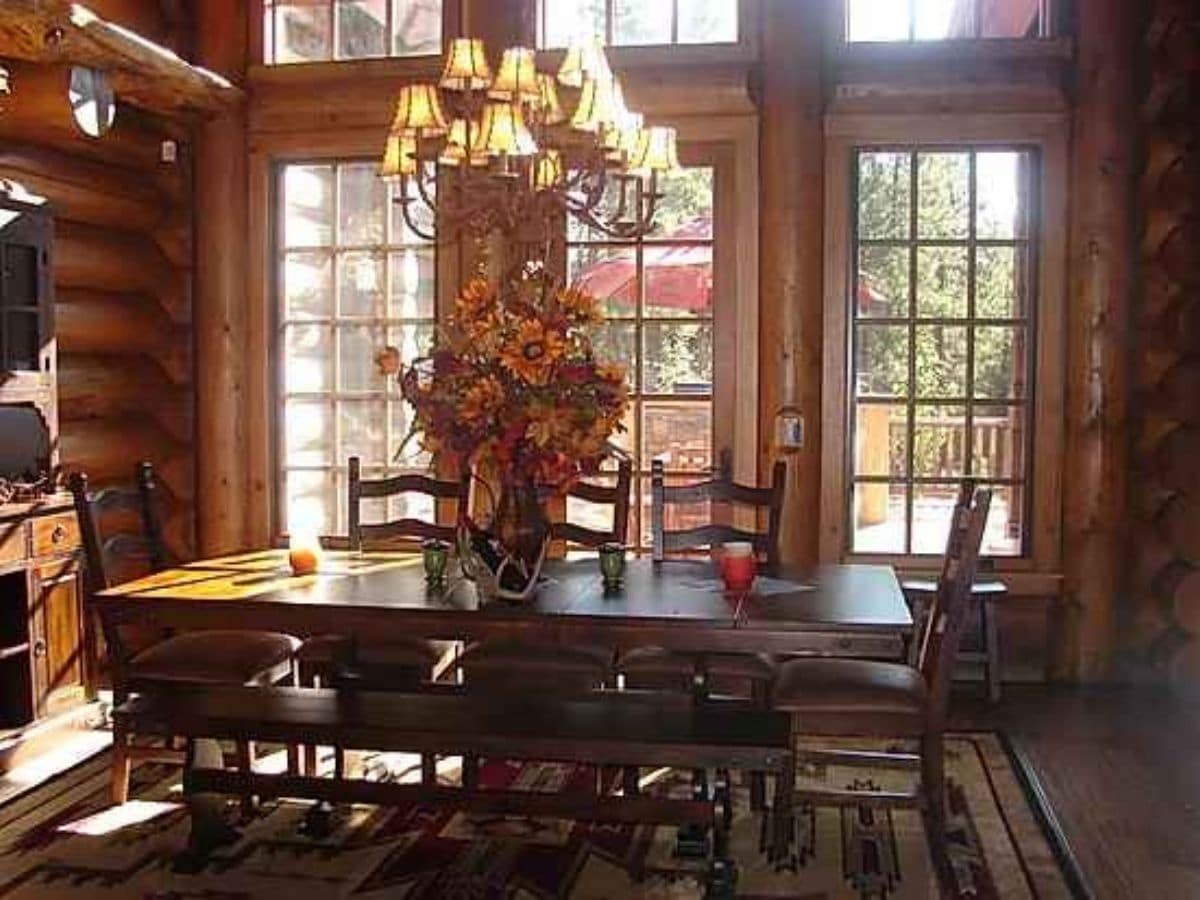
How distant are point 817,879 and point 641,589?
0.89 metres

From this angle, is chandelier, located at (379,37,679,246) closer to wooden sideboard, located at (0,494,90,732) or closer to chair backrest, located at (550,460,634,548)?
chair backrest, located at (550,460,634,548)

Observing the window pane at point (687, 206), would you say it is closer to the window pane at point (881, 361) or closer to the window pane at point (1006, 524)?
the window pane at point (881, 361)

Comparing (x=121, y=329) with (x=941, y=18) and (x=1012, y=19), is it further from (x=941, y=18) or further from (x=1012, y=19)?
(x=1012, y=19)

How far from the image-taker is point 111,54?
4.68 meters

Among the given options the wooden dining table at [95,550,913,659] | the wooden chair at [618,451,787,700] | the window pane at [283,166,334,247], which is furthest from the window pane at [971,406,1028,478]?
the window pane at [283,166,334,247]

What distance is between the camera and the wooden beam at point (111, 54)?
14.0ft

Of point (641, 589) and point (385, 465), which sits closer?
point (641, 589)

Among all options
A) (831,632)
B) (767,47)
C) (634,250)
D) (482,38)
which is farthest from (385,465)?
(831,632)

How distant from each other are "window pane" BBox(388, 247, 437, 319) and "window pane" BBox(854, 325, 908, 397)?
6.22 feet

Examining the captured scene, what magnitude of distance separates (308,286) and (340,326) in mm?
237

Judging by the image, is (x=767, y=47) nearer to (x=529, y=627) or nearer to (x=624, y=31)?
(x=624, y=31)

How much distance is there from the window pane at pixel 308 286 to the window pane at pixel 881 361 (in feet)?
7.77

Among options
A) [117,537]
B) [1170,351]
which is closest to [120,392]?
[117,537]

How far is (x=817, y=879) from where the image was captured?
11.6ft
